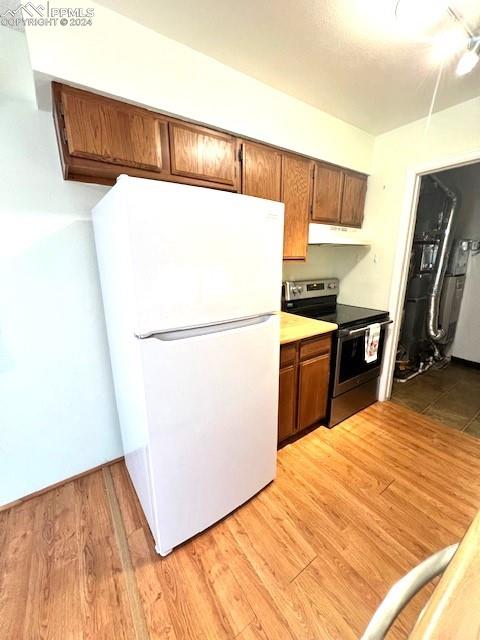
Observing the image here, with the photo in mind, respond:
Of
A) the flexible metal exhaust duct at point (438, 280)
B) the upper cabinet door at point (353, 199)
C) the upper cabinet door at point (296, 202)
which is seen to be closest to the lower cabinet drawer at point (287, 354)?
the upper cabinet door at point (296, 202)

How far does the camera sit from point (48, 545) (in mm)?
1354

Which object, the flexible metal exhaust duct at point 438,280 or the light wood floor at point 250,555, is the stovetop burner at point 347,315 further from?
the flexible metal exhaust duct at point 438,280

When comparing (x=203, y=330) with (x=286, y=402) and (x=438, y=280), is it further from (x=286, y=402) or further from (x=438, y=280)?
(x=438, y=280)

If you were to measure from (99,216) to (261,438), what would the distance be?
1.46m

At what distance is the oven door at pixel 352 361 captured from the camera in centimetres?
209

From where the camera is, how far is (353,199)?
2.40m

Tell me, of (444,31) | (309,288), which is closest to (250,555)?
(309,288)

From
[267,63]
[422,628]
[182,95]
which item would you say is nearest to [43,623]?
[422,628]

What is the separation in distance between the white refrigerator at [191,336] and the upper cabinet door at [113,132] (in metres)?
0.27

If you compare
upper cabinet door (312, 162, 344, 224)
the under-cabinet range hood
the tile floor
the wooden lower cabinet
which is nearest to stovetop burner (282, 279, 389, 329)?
the wooden lower cabinet

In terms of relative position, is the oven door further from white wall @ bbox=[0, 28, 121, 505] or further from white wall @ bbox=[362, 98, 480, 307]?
white wall @ bbox=[0, 28, 121, 505]

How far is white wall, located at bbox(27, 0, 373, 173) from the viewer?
3.59ft

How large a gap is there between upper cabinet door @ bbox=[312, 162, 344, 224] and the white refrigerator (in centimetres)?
99

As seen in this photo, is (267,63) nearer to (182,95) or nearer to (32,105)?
(182,95)
